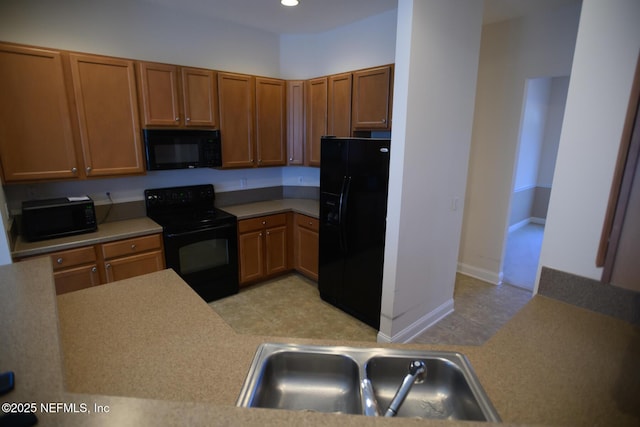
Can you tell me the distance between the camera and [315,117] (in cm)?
359

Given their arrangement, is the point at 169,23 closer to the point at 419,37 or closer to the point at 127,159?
the point at 127,159

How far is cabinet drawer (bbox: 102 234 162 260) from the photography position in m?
2.57

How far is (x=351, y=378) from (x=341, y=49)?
344cm

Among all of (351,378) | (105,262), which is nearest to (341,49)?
(105,262)

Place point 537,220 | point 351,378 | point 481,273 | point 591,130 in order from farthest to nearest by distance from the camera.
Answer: point 537,220 → point 481,273 → point 591,130 → point 351,378

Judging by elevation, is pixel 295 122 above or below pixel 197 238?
above

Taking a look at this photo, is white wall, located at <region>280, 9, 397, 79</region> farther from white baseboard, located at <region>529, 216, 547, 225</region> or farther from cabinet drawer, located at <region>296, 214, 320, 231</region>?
white baseboard, located at <region>529, 216, 547, 225</region>

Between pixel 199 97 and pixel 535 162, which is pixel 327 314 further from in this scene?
pixel 535 162

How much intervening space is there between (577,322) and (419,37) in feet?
6.03

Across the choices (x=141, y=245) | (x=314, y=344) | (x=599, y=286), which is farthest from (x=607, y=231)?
(x=141, y=245)

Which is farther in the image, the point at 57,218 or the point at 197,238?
the point at 197,238

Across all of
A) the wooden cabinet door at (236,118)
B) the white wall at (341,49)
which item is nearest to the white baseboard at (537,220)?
the white wall at (341,49)

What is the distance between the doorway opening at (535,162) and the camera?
17.0 feet

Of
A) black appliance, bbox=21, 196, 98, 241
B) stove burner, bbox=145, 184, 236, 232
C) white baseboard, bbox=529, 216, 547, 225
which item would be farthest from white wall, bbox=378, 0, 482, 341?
white baseboard, bbox=529, 216, 547, 225
